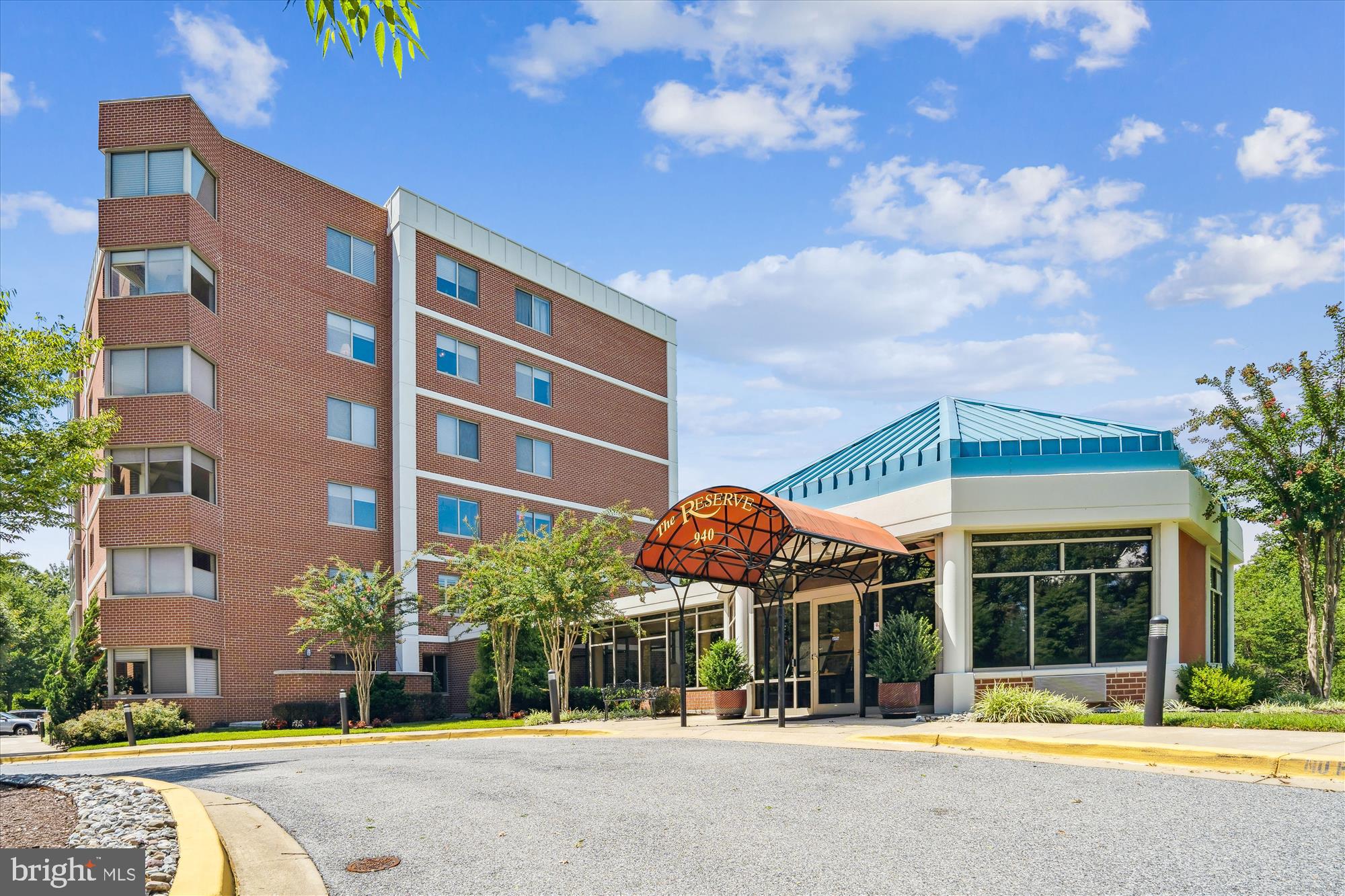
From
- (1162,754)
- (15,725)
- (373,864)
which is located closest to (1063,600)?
(1162,754)

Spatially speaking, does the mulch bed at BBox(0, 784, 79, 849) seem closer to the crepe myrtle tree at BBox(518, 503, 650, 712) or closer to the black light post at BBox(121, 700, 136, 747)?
the black light post at BBox(121, 700, 136, 747)

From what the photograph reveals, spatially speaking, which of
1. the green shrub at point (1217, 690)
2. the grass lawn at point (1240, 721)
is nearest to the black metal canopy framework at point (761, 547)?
the grass lawn at point (1240, 721)

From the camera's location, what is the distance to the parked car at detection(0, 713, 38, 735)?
→ 145 feet

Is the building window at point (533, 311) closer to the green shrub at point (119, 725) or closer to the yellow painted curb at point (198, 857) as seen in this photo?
the green shrub at point (119, 725)

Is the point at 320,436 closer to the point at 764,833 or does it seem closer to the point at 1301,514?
the point at 1301,514

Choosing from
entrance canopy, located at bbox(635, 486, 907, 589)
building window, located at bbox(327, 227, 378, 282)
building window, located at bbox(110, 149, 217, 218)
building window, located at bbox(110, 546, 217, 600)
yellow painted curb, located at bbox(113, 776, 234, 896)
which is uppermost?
building window, located at bbox(110, 149, 217, 218)

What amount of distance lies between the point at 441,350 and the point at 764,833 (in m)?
32.5

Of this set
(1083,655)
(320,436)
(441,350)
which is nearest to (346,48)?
(1083,655)

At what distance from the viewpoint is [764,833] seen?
308 inches

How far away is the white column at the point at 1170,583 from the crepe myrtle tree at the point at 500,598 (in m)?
13.9

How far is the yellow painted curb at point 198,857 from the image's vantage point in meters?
6.05

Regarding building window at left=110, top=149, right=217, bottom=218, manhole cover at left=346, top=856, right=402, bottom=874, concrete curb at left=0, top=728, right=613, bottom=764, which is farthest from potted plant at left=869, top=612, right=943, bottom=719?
building window at left=110, top=149, right=217, bottom=218

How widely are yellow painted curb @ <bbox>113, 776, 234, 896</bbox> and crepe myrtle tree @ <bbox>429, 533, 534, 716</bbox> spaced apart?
17.2m

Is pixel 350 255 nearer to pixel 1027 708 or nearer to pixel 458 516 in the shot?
pixel 458 516
